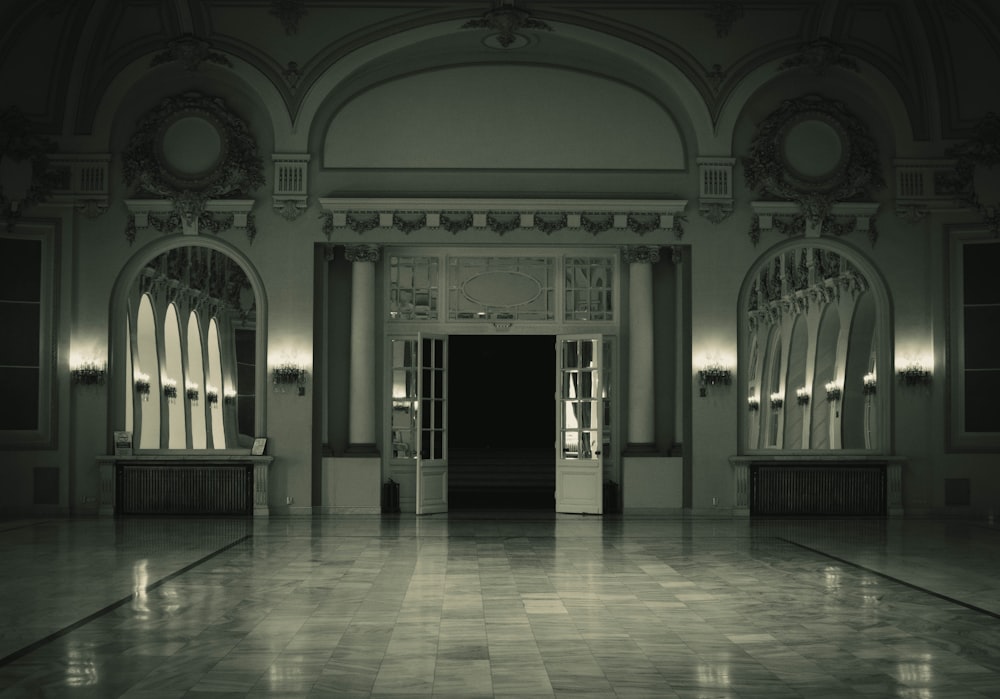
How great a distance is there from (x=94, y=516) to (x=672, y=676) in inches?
440

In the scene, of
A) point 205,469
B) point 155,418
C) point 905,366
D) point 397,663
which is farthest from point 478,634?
point 155,418

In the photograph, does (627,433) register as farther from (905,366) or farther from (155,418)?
(155,418)

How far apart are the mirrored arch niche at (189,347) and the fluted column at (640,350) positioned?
198 inches

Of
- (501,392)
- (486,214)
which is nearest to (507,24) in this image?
(486,214)

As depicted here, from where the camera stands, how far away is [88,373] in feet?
51.4

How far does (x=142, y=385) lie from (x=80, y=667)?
11.5 m

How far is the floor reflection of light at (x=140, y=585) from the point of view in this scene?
8.23 m

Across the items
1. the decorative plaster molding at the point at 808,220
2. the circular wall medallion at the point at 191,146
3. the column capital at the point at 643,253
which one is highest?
the circular wall medallion at the point at 191,146

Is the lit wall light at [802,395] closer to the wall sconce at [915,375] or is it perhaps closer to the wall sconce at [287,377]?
the wall sconce at [915,375]

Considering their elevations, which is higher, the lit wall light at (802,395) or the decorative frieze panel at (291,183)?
the decorative frieze panel at (291,183)

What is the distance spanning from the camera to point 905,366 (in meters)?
16.0

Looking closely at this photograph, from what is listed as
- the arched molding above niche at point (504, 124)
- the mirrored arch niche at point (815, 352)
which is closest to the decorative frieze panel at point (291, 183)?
the arched molding above niche at point (504, 124)

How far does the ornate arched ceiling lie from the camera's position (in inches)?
618

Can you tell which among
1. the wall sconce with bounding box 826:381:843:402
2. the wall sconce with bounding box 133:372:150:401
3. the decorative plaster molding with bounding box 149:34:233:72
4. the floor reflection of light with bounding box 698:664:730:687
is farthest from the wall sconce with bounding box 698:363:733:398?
the floor reflection of light with bounding box 698:664:730:687
